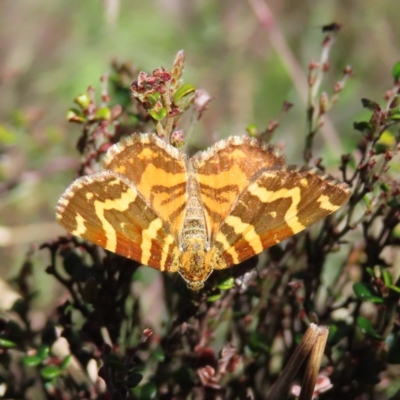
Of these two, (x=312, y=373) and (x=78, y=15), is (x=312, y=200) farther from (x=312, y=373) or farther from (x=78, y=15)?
(x=78, y=15)

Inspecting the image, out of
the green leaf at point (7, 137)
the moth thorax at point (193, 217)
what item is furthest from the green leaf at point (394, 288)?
the green leaf at point (7, 137)

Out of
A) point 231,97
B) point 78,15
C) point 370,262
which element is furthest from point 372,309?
point 78,15

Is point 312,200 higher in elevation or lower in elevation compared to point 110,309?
higher

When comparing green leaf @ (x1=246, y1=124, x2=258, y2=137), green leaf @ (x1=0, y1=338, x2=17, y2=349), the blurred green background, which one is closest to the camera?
green leaf @ (x1=0, y1=338, x2=17, y2=349)

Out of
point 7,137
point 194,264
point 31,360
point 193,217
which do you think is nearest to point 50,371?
point 31,360

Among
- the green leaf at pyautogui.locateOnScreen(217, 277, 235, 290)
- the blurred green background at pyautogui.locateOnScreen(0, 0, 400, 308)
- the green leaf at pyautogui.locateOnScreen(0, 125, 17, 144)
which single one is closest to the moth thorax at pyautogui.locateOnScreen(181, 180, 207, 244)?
the green leaf at pyautogui.locateOnScreen(217, 277, 235, 290)

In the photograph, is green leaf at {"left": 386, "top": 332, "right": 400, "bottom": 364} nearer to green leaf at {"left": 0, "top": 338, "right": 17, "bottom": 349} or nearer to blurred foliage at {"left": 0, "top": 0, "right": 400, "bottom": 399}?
blurred foliage at {"left": 0, "top": 0, "right": 400, "bottom": 399}
